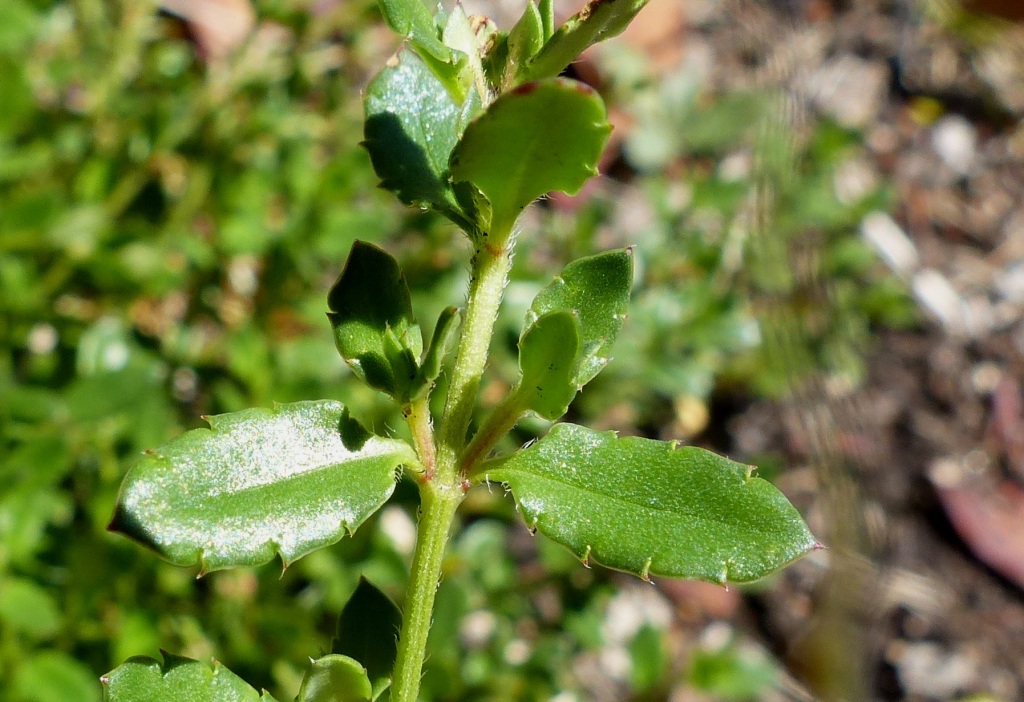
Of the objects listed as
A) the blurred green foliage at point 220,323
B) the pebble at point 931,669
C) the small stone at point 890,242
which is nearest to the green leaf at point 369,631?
the blurred green foliage at point 220,323

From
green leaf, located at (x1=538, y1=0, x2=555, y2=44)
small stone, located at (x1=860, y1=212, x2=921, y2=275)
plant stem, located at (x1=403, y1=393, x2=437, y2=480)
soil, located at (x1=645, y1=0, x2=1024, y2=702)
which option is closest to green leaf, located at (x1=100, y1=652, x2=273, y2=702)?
plant stem, located at (x1=403, y1=393, x2=437, y2=480)

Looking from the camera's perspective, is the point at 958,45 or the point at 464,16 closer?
the point at 464,16

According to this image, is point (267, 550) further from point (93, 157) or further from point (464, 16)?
point (93, 157)

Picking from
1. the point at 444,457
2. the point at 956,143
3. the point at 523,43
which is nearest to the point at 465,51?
the point at 523,43

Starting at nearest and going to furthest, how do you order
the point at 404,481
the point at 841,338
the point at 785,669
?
the point at 404,481 → the point at 785,669 → the point at 841,338

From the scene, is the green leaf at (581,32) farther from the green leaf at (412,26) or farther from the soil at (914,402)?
the soil at (914,402)

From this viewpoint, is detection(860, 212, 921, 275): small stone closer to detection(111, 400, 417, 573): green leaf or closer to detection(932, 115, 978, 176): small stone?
detection(932, 115, 978, 176): small stone

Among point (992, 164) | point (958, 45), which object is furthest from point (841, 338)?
point (958, 45)
